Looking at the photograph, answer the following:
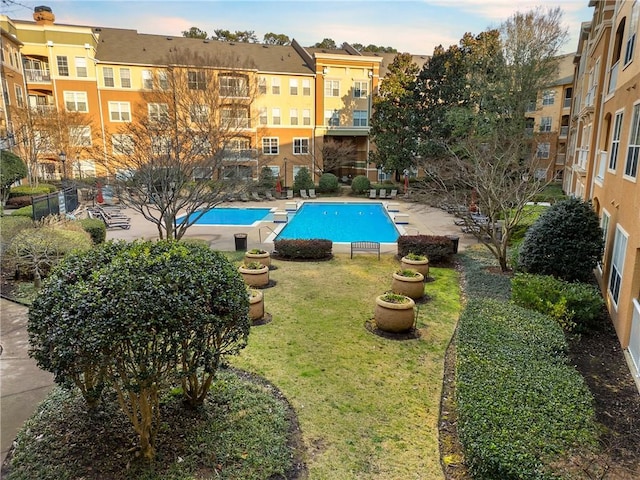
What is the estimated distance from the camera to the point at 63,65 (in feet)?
120

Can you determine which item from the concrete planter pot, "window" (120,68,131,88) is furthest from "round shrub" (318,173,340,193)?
the concrete planter pot

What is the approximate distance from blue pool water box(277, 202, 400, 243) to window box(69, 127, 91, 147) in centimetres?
1926

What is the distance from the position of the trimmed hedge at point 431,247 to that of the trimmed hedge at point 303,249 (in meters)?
3.20

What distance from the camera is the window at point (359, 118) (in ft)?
141

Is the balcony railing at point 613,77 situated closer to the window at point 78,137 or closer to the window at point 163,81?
the window at point 163,81

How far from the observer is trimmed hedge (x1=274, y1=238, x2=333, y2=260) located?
16609 mm

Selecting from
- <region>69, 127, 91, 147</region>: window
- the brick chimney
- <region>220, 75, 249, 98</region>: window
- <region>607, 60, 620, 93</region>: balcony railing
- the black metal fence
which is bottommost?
the black metal fence

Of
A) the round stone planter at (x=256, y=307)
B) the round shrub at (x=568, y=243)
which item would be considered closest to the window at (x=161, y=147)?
the round stone planter at (x=256, y=307)

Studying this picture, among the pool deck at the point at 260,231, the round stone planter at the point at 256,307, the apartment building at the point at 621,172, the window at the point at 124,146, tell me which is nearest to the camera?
the apartment building at the point at 621,172

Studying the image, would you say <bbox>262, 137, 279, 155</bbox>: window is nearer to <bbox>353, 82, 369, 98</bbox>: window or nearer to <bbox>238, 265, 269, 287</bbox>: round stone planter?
<bbox>353, 82, 369, 98</bbox>: window

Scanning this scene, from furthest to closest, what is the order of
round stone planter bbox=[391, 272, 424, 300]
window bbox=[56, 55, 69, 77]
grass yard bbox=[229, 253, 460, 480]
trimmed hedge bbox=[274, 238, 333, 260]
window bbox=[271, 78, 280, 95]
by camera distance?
window bbox=[271, 78, 280, 95]
window bbox=[56, 55, 69, 77]
trimmed hedge bbox=[274, 238, 333, 260]
round stone planter bbox=[391, 272, 424, 300]
grass yard bbox=[229, 253, 460, 480]

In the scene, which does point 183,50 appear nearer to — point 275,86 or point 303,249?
point 275,86

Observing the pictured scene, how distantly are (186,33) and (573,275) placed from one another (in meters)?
62.4

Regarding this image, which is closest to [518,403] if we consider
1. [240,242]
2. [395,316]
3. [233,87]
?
[395,316]
